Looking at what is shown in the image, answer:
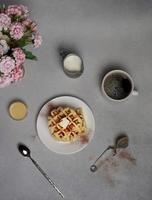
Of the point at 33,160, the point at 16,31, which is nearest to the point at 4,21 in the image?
the point at 16,31

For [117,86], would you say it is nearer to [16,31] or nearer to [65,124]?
[65,124]

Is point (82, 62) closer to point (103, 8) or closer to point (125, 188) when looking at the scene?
point (103, 8)

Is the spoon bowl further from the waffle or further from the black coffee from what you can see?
the black coffee

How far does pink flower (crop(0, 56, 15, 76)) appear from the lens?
935 mm

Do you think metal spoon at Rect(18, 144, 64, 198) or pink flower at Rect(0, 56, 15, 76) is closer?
pink flower at Rect(0, 56, 15, 76)

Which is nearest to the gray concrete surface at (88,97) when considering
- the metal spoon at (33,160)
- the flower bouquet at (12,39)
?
the metal spoon at (33,160)

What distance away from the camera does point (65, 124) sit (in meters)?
1.09

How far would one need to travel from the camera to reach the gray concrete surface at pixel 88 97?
1.12 metres

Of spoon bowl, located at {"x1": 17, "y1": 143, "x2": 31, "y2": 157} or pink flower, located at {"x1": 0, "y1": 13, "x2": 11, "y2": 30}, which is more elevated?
pink flower, located at {"x1": 0, "y1": 13, "x2": 11, "y2": 30}

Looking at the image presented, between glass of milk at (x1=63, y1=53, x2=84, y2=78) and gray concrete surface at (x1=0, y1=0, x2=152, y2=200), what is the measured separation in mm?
22

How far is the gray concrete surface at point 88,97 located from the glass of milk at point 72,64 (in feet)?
0.07

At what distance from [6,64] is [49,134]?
261 mm

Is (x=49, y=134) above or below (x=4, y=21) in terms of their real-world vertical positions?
below

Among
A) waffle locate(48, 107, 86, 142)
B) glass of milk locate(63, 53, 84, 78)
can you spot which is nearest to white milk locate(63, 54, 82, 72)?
glass of milk locate(63, 53, 84, 78)
